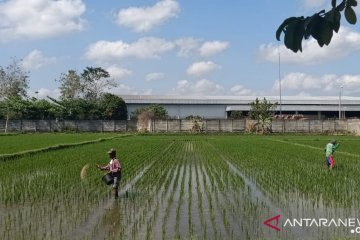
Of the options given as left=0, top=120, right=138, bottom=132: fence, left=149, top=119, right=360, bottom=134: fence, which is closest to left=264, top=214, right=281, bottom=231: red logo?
left=149, top=119, right=360, bottom=134: fence

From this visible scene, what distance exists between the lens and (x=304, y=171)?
13742mm

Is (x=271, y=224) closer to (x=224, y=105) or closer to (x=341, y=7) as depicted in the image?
(x=341, y=7)

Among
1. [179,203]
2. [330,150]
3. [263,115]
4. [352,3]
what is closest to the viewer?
[352,3]

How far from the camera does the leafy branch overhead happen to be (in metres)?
1.98

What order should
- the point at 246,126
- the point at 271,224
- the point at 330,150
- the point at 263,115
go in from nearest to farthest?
the point at 271,224 → the point at 330,150 → the point at 263,115 → the point at 246,126

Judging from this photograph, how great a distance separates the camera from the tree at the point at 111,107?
5666 cm

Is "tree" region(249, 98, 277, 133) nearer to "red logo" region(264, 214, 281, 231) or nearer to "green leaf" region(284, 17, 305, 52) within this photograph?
"red logo" region(264, 214, 281, 231)

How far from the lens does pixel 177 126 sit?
170ft

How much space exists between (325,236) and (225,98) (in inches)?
2511

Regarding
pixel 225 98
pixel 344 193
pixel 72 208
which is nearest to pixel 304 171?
pixel 344 193

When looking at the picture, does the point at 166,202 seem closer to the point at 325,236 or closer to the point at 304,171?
the point at 325,236

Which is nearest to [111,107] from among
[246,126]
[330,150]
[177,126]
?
[177,126]

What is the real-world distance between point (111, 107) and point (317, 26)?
55.5 meters

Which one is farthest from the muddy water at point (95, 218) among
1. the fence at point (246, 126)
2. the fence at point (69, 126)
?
the fence at point (69, 126)
